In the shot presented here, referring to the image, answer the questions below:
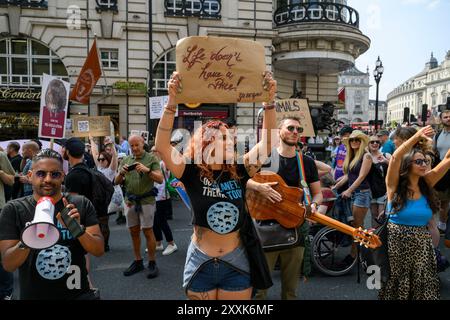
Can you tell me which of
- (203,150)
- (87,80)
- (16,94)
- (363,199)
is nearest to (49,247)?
(203,150)

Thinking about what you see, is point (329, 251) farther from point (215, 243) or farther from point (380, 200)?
point (215, 243)

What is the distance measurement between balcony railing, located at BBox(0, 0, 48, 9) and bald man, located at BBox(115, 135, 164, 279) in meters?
16.3

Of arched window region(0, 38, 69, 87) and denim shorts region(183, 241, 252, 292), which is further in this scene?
arched window region(0, 38, 69, 87)

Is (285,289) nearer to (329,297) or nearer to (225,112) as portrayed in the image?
(329,297)

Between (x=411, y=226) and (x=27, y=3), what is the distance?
19.8 metres

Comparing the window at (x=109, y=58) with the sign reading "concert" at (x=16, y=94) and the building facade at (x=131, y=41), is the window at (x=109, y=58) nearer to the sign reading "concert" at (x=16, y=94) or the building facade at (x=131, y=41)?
the building facade at (x=131, y=41)

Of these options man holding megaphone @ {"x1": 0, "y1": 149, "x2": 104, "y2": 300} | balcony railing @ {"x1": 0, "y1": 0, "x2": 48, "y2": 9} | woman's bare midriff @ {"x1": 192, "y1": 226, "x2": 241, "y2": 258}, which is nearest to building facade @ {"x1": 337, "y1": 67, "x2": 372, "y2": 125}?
balcony railing @ {"x1": 0, "y1": 0, "x2": 48, "y2": 9}

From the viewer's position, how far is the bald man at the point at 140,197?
16.7 feet

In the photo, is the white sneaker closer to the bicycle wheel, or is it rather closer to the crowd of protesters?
the crowd of protesters

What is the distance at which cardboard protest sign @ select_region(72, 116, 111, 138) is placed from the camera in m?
7.84

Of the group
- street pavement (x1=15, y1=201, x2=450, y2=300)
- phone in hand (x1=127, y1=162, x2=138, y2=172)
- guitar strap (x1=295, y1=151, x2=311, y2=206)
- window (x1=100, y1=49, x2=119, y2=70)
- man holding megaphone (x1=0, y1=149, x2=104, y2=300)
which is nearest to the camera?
man holding megaphone (x1=0, y1=149, x2=104, y2=300)

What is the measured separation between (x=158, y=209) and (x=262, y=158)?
3644mm

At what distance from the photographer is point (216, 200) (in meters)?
2.59

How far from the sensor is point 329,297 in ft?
14.2
